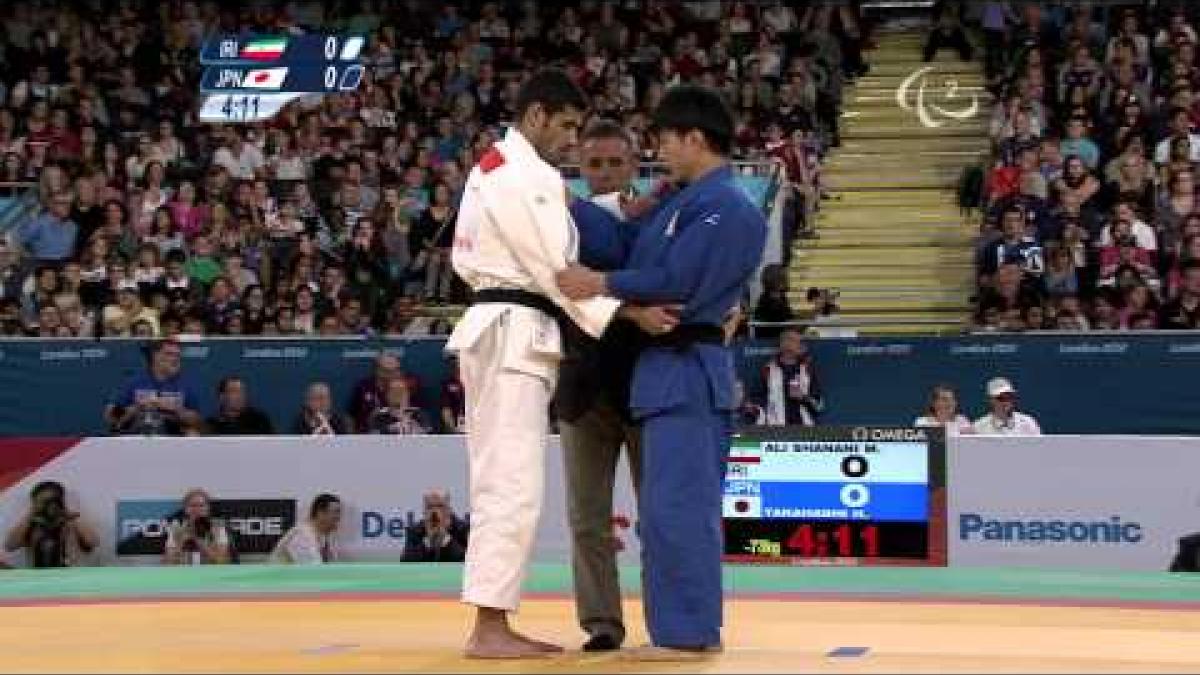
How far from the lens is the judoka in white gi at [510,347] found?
773 cm

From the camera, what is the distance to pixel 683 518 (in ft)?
25.2

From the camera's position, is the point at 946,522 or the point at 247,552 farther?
the point at 247,552

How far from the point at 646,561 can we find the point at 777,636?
3.60 ft

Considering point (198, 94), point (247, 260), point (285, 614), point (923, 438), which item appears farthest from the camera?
point (198, 94)

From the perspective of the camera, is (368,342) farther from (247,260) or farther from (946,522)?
(946,522)

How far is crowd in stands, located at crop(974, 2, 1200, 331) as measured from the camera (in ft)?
57.0

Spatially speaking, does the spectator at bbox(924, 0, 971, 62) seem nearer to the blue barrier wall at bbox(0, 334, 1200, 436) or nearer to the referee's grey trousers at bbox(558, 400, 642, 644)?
the blue barrier wall at bbox(0, 334, 1200, 436)

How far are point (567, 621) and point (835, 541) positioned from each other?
15.5 ft

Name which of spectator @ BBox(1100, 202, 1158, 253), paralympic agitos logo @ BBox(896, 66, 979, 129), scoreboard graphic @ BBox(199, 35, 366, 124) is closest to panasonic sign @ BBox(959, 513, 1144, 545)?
spectator @ BBox(1100, 202, 1158, 253)

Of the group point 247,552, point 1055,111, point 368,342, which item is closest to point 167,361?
point 368,342

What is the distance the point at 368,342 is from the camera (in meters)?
17.5

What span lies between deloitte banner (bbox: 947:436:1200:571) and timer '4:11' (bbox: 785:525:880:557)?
0.60 metres

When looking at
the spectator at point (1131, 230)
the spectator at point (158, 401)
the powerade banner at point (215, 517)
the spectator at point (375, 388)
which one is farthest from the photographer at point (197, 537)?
the spectator at point (1131, 230)

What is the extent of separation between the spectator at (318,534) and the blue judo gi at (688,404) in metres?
7.36
